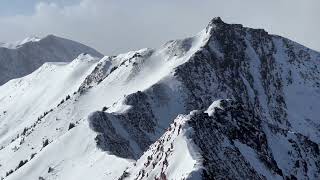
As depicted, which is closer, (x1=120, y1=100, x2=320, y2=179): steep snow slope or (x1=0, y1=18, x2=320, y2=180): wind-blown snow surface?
(x1=120, y1=100, x2=320, y2=179): steep snow slope

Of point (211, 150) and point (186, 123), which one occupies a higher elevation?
point (186, 123)

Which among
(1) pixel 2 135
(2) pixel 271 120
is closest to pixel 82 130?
(2) pixel 271 120

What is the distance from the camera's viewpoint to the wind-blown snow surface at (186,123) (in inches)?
2504

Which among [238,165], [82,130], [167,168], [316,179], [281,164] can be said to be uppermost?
[82,130]

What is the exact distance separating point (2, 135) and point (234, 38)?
256 feet

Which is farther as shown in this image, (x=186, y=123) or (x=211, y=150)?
(x=186, y=123)

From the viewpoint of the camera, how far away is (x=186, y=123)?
62.9 metres

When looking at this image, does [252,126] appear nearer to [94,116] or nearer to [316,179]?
[316,179]

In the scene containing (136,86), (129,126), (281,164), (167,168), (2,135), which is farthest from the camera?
(2,135)

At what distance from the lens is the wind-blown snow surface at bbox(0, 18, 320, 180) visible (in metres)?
63.6

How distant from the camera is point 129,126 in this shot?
11756 centimetres

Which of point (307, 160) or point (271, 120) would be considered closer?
point (307, 160)

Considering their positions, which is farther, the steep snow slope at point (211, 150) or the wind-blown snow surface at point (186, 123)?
the wind-blown snow surface at point (186, 123)

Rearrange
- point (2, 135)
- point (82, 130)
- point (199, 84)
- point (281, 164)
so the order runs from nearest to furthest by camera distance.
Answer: point (281, 164) → point (82, 130) → point (199, 84) → point (2, 135)
